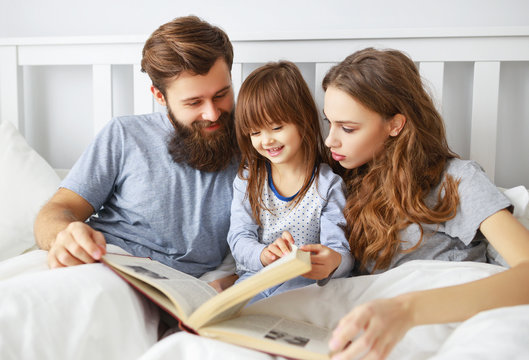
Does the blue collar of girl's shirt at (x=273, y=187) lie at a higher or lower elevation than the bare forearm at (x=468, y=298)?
higher

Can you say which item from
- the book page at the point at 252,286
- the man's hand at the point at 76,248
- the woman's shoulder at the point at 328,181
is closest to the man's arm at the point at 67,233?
the man's hand at the point at 76,248

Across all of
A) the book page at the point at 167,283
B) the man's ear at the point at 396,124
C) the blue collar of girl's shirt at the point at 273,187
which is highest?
the man's ear at the point at 396,124

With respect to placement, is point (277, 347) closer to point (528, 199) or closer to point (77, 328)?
point (77, 328)

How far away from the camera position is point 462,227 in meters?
0.91

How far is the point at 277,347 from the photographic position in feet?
2.01

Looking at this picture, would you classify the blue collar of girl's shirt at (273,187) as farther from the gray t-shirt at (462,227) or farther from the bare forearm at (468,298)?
the bare forearm at (468,298)

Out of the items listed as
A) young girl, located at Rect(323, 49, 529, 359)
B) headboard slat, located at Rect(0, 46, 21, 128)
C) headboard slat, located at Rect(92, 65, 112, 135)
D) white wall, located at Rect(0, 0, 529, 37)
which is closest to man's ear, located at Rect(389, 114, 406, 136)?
young girl, located at Rect(323, 49, 529, 359)

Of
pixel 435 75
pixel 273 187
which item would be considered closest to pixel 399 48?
pixel 435 75

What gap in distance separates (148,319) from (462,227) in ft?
2.03

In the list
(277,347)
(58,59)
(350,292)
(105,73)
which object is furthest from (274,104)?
(58,59)

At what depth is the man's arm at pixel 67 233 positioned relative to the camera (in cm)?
80

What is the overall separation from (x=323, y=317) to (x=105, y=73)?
1.04 metres

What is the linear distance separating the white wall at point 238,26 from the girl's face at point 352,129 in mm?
353

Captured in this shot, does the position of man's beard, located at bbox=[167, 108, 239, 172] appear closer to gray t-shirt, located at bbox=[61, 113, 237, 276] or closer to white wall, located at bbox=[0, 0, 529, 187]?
gray t-shirt, located at bbox=[61, 113, 237, 276]
